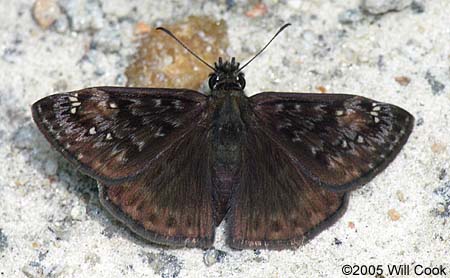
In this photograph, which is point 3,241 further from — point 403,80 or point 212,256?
point 403,80

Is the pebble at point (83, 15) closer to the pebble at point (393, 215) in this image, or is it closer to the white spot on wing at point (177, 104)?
the white spot on wing at point (177, 104)

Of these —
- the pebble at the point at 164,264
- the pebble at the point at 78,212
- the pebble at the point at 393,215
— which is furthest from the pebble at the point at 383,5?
the pebble at the point at 78,212

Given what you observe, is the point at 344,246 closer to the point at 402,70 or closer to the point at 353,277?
the point at 353,277

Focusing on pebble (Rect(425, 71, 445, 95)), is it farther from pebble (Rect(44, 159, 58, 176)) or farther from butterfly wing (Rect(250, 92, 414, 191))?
pebble (Rect(44, 159, 58, 176))

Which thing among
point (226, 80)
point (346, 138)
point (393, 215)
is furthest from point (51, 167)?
point (393, 215)

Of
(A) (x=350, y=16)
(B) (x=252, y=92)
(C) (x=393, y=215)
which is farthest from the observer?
(A) (x=350, y=16)

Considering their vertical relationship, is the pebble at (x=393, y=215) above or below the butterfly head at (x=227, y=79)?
below
